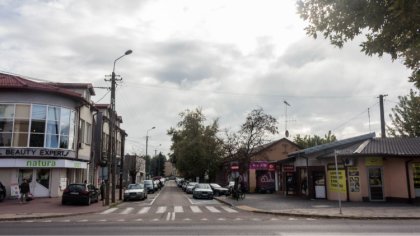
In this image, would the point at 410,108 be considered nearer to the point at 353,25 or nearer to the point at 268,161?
the point at 268,161

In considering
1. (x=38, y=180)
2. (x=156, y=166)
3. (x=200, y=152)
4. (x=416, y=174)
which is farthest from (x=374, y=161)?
(x=156, y=166)

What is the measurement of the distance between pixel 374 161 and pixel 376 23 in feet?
73.4

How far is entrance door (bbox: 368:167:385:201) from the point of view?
28.4 metres

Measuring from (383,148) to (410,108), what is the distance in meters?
25.2

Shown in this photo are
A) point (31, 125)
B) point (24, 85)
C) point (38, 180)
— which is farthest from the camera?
point (38, 180)

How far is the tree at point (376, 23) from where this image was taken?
7.73 metres

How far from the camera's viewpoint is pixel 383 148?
29094mm

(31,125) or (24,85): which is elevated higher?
(24,85)

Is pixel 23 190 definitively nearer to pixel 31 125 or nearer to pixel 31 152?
pixel 31 152

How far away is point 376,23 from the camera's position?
26.8 ft

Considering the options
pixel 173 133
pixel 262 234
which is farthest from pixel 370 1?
pixel 173 133

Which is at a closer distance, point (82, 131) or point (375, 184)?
point (375, 184)

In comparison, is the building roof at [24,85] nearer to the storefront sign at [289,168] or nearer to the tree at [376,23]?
the storefront sign at [289,168]

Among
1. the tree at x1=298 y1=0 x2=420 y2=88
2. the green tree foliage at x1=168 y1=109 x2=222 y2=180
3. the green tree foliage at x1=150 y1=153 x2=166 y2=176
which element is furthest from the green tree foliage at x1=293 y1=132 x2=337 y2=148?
the green tree foliage at x1=150 y1=153 x2=166 y2=176
